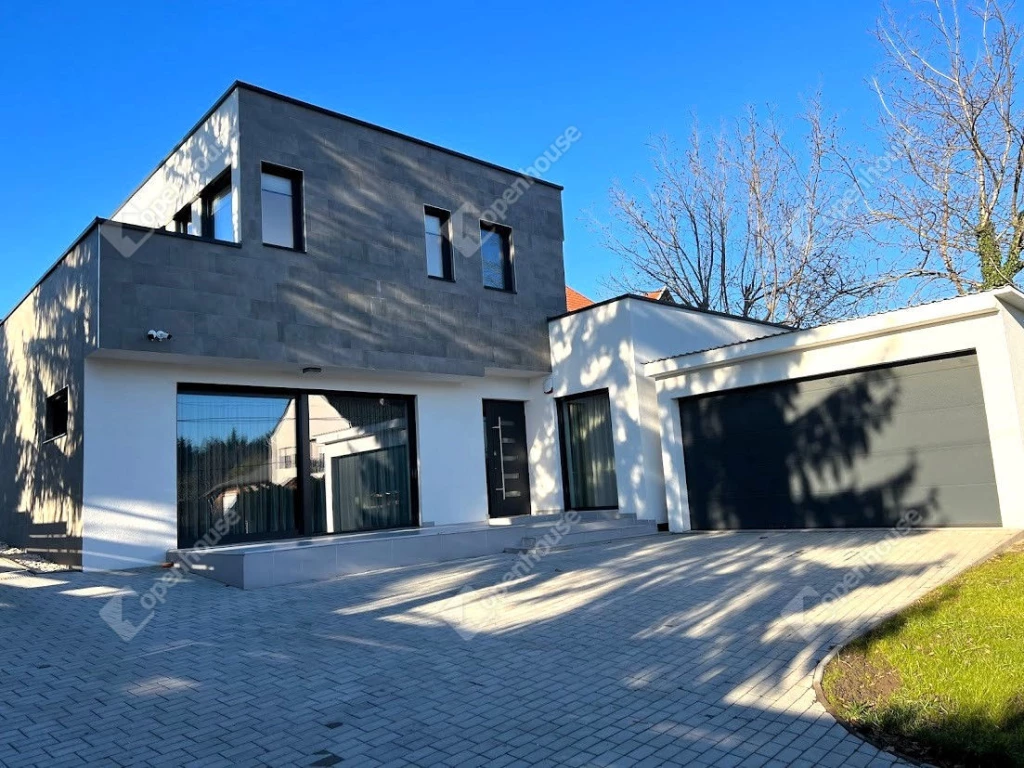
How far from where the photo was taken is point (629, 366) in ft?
44.6

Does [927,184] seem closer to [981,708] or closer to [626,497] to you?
[626,497]

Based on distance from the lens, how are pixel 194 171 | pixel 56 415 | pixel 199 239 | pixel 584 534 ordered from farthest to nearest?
pixel 194 171 < pixel 584 534 < pixel 56 415 < pixel 199 239

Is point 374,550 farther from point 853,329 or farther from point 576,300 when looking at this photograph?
point 576,300

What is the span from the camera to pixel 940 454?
33.3ft

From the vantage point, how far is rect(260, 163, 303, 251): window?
38.7ft

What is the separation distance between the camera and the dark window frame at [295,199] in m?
11.9

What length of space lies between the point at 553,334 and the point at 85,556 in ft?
30.5

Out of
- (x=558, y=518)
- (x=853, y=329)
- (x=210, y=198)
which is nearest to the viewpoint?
(x=853, y=329)

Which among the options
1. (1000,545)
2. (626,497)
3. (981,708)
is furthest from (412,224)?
(981,708)

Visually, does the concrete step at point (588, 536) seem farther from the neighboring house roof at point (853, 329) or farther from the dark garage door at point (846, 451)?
the neighboring house roof at point (853, 329)

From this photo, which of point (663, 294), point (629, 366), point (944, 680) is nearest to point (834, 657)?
point (944, 680)

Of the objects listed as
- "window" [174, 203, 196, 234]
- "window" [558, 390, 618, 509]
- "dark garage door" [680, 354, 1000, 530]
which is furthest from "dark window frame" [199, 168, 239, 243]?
"dark garage door" [680, 354, 1000, 530]

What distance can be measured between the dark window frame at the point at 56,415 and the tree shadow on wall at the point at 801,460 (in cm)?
1021

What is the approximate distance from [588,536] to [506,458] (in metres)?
3.59
